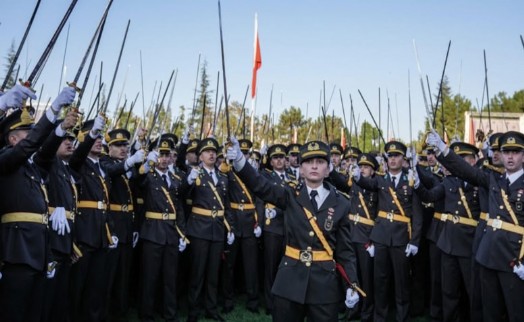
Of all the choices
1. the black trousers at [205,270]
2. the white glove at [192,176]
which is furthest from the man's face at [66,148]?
the black trousers at [205,270]

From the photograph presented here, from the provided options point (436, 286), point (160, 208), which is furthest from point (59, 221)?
point (436, 286)

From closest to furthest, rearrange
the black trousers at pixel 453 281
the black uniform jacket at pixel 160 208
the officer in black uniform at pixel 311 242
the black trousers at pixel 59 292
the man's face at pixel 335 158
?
the officer in black uniform at pixel 311 242, the black trousers at pixel 59 292, the black trousers at pixel 453 281, the black uniform jacket at pixel 160 208, the man's face at pixel 335 158

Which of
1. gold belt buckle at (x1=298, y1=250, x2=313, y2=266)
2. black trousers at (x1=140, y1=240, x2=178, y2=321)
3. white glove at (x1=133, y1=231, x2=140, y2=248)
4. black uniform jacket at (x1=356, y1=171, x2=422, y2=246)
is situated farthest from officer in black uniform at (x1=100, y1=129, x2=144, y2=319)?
black uniform jacket at (x1=356, y1=171, x2=422, y2=246)

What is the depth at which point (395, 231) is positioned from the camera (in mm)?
7484

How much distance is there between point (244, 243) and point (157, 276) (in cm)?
187

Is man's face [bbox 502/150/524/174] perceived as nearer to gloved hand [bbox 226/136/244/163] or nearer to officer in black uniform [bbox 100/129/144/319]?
gloved hand [bbox 226/136/244/163]

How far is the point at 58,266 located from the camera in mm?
5043

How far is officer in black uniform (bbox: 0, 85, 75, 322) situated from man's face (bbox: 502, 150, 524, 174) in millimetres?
5017

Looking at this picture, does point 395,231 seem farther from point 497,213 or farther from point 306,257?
point 306,257

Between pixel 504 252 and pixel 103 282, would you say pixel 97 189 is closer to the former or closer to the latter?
pixel 103 282

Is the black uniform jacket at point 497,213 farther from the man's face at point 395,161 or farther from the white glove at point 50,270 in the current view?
the white glove at point 50,270

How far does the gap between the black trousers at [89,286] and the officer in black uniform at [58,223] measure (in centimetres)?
29

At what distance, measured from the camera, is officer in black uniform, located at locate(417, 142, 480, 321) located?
6.88 m

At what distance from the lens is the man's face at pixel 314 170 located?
15.2ft
